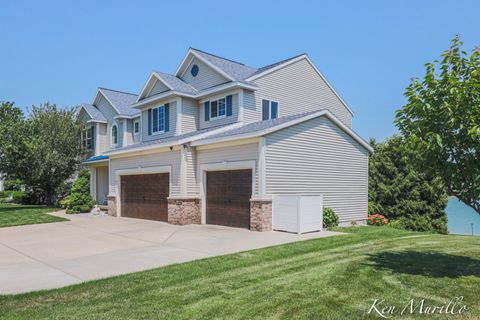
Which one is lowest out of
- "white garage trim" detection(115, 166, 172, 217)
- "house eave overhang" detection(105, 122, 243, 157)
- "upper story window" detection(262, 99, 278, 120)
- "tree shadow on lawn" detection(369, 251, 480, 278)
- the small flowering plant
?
the small flowering plant

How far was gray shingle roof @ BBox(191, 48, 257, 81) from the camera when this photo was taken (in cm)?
2116

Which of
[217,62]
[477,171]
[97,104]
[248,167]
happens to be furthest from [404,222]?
[97,104]

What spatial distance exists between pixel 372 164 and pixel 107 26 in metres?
18.0

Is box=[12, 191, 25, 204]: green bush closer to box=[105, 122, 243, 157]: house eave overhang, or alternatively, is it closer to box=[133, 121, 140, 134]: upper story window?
box=[133, 121, 140, 134]: upper story window

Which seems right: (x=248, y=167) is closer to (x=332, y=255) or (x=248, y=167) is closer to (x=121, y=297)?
(x=332, y=255)

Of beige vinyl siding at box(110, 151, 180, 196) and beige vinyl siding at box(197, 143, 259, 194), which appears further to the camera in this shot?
beige vinyl siding at box(110, 151, 180, 196)

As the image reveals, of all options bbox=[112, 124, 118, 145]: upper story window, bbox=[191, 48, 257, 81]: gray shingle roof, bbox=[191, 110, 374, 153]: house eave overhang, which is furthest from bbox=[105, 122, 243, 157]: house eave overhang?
bbox=[112, 124, 118, 145]: upper story window

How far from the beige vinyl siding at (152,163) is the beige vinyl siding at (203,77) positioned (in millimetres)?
5326

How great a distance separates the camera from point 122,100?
31.2 m

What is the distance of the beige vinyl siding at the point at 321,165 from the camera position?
49.8 ft

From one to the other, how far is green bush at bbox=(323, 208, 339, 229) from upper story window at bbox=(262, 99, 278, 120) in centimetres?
685

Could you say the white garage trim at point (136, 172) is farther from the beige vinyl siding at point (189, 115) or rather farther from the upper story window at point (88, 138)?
the upper story window at point (88, 138)

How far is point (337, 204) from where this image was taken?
18.0 m

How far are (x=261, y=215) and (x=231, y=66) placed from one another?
11.7 metres
